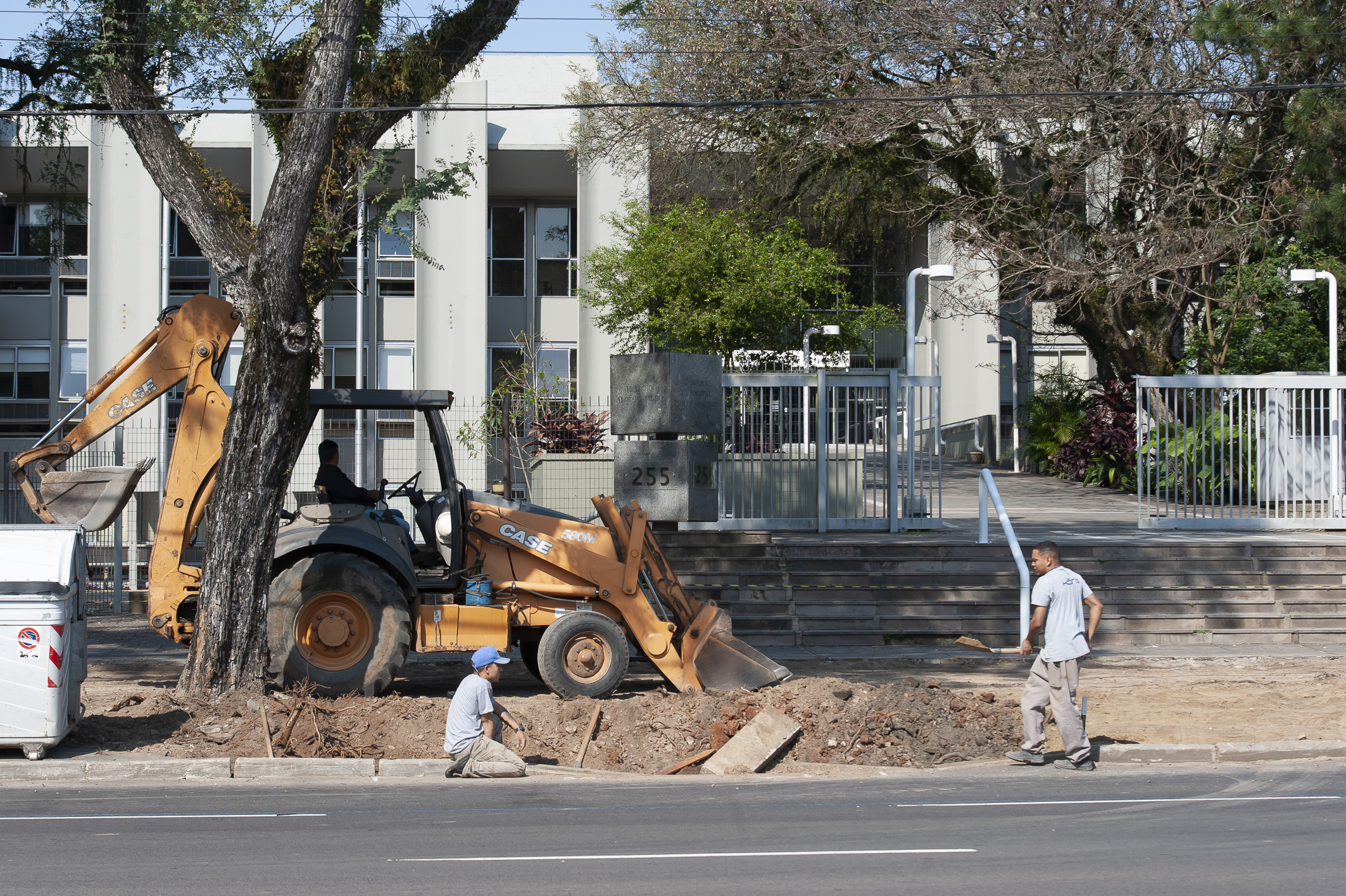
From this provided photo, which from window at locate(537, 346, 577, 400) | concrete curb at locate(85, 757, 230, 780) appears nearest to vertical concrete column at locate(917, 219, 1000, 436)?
window at locate(537, 346, 577, 400)

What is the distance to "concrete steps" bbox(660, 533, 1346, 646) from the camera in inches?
567

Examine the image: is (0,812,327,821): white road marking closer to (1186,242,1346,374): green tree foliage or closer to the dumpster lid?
the dumpster lid

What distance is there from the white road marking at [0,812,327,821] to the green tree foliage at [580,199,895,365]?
15.9 metres

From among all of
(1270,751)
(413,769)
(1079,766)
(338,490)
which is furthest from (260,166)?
(1270,751)

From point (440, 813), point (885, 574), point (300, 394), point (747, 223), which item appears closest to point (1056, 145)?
point (747, 223)

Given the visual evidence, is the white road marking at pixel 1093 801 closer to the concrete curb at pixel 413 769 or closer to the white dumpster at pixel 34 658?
the concrete curb at pixel 413 769

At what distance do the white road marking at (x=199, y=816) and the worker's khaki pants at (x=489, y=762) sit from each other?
1236mm

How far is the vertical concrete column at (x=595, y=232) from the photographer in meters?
28.1

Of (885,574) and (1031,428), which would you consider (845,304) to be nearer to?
(1031,428)

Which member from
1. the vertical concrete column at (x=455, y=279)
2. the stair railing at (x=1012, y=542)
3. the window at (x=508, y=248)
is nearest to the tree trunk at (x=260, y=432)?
the stair railing at (x=1012, y=542)

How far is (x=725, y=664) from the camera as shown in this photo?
10.4 metres

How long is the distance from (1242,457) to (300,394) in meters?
14.5

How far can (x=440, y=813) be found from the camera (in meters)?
7.38

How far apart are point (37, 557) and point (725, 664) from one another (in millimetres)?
5445
